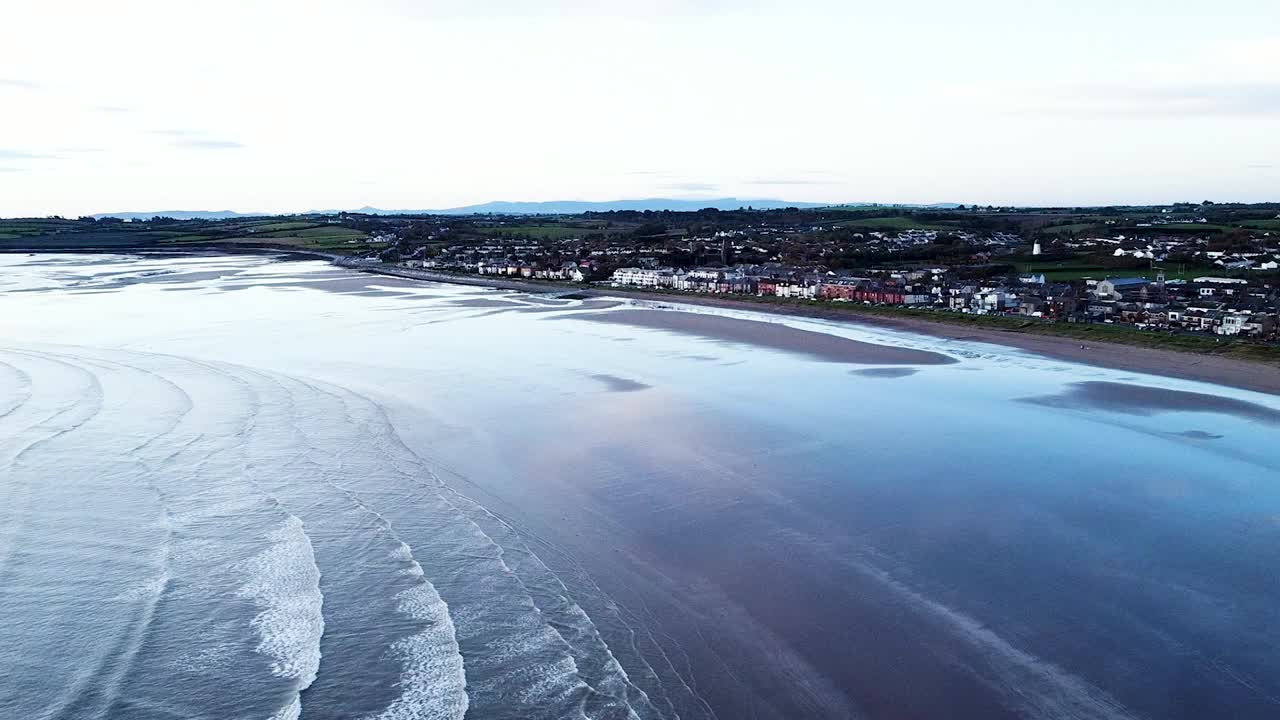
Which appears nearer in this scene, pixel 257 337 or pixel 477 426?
pixel 477 426

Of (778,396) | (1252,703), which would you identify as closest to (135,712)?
(1252,703)

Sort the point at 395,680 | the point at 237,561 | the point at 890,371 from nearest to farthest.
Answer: the point at 395,680
the point at 237,561
the point at 890,371

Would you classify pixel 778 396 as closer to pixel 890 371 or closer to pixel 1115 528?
pixel 890 371

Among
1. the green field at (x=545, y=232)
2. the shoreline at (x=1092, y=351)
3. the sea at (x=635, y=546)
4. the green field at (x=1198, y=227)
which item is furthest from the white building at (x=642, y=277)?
the green field at (x=1198, y=227)

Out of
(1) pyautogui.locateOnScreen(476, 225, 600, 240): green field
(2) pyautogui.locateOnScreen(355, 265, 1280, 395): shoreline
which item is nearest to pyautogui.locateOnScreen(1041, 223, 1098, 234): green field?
(1) pyautogui.locateOnScreen(476, 225, 600, 240): green field

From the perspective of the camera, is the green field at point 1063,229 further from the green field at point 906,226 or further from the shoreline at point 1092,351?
the shoreline at point 1092,351

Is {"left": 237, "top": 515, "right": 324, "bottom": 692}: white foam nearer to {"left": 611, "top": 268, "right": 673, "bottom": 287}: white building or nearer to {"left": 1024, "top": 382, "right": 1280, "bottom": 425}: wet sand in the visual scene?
{"left": 1024, "top": 382, "right": 1280, "bottom": 425}: wet sand

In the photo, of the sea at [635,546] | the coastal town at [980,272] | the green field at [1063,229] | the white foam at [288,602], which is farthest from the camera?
the green field at [1063,229]
